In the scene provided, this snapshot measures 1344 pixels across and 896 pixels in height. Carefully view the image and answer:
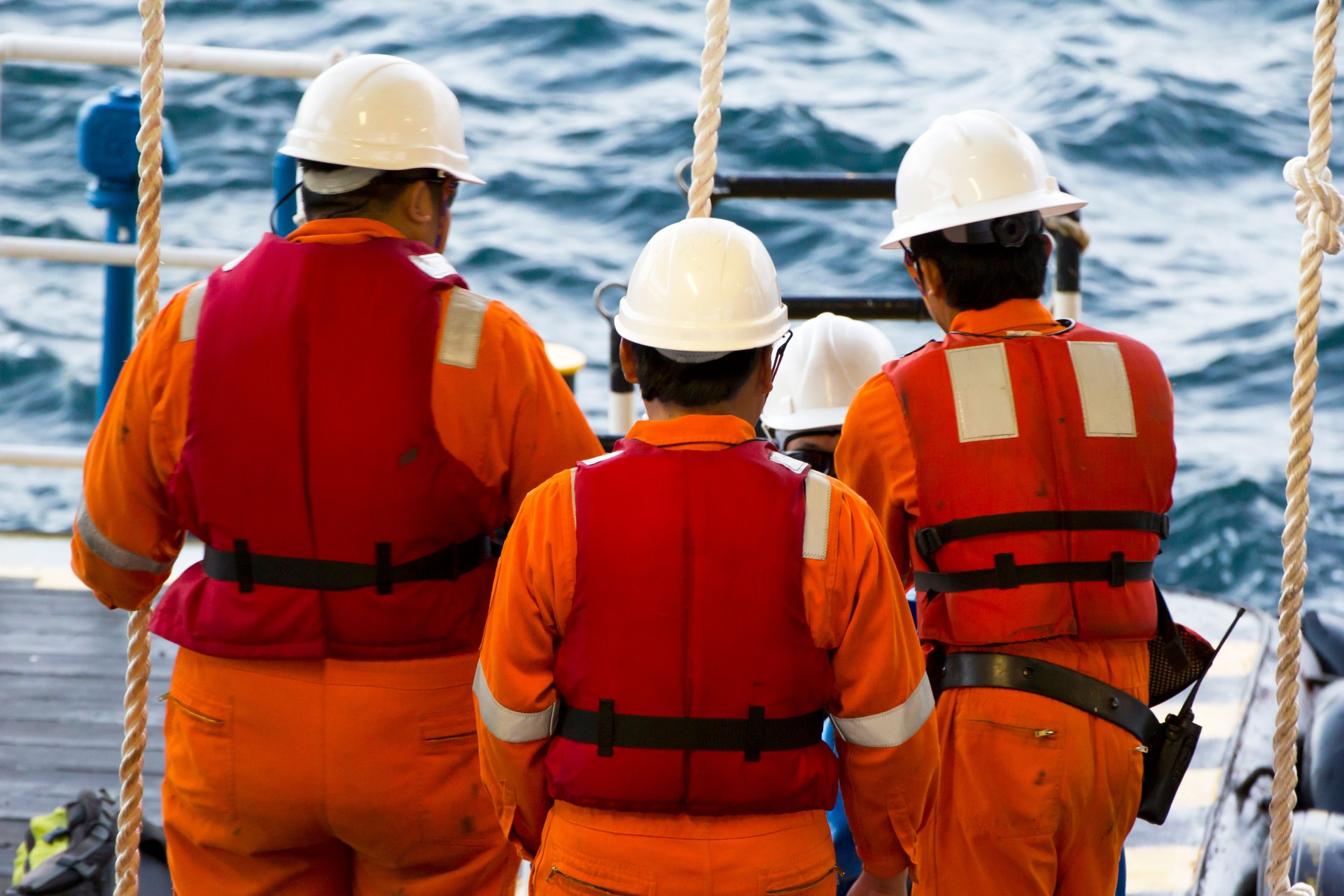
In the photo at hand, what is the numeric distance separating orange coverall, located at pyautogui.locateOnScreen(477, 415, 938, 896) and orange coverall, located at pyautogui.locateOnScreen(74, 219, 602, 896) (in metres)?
0.28

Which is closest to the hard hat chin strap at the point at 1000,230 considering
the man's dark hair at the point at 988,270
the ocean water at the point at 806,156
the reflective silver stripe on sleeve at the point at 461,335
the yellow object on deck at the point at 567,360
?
the man's dark hair at the point at 988,270

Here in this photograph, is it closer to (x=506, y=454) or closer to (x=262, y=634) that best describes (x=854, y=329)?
(x=506, y=454)

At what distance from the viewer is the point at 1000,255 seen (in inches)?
101

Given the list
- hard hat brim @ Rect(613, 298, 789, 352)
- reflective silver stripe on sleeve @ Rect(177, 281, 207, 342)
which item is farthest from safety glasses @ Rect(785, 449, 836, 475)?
reflective silver stripe on sleeve @ Rect(177, 281, 207, 342)

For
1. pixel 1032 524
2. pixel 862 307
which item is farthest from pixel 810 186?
pixel 1032 524

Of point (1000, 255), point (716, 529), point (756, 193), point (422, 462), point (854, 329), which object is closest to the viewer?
point (716, 529)

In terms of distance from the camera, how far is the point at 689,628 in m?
1.93

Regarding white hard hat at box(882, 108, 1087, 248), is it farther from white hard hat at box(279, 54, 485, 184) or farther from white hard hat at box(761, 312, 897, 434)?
white hard hat at box(279, 54, 485, 184)

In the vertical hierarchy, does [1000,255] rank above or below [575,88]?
above

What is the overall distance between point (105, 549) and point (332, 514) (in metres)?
0.47

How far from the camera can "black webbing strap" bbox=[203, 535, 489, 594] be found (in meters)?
2.24

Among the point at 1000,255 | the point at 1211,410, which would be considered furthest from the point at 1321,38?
the point at 1211,410

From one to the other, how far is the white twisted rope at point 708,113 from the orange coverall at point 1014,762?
44 centimetres

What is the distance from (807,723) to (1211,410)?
9705mm
